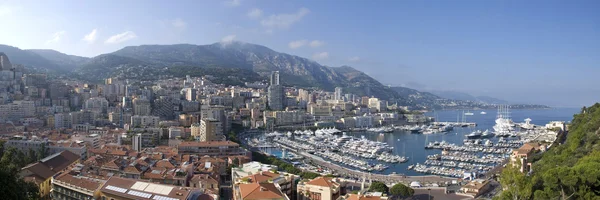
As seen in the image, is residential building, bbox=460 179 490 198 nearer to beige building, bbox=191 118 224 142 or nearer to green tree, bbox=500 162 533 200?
green tree, bbox=500 162 533 200

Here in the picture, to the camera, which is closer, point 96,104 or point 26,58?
point 96,104

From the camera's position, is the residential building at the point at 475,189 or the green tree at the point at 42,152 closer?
the residential building at the point at 475,189

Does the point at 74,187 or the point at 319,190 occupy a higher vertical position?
the point at 74,187

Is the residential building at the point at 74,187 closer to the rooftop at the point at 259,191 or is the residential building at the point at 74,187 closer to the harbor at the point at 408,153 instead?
Answer: the rooftop at the point at 259,191

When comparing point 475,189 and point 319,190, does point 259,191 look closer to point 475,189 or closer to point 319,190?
point 319,190

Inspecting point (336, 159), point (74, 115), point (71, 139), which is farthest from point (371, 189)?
→ point (74, 115)

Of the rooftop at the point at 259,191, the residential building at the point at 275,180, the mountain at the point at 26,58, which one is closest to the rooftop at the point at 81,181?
the residential building at the point at 275,180

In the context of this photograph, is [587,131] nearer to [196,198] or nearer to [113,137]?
[196,198]

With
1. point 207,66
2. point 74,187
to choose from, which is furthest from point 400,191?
point 207,66
